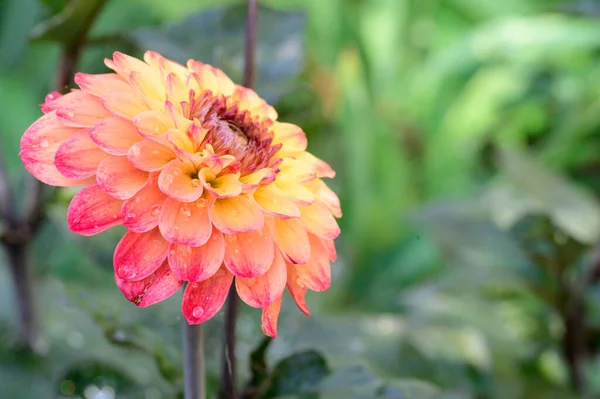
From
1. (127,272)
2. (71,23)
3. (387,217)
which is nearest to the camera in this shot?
(127,272)

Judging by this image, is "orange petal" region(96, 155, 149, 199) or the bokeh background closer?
"orange petal" region(96, 155, 149, 199)

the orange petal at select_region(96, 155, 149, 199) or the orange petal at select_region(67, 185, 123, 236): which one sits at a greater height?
the orange petal at select_region(96, 155, 149, 199)

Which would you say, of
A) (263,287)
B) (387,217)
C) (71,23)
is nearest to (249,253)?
(263,287)

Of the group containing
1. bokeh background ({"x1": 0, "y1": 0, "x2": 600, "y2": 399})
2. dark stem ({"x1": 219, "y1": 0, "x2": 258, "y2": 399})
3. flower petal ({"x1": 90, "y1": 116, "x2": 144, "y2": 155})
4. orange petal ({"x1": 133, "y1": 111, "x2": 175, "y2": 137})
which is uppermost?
orange petal ({"x1": 133, "y1": 111, "x2": 175, "y2": 137})

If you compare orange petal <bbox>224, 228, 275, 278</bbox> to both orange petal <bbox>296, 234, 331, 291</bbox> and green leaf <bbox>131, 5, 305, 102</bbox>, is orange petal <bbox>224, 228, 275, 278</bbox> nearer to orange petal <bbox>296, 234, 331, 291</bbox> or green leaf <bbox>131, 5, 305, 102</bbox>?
orange petal <bbox>296, 234, 331, 291</bbox>

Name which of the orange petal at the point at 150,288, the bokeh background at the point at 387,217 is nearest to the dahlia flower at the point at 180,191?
the orange petal at the point at 150,288

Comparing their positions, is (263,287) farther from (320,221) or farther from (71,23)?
(71,23)

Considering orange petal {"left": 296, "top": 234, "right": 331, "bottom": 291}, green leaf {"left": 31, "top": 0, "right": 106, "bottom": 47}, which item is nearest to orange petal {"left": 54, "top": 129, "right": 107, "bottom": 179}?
orange petal {"left": 296, "top": 234, "right": 331, "bottom": 291}
